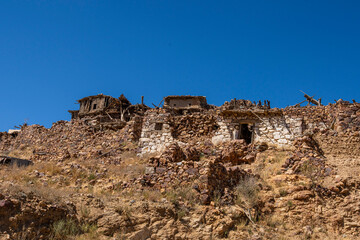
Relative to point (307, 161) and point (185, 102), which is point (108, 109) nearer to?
point (185, 102)

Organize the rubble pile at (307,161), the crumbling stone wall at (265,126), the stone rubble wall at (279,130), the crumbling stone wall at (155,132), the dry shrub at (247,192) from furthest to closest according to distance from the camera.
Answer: the crumbling stone wall at (155,132), the crumbling stone wall at (265,126), the stone rubble wall at (279,130), the rubble pile at (307,161), the dry shrub at (247,192)

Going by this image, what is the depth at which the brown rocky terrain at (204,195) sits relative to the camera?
6.82 meters

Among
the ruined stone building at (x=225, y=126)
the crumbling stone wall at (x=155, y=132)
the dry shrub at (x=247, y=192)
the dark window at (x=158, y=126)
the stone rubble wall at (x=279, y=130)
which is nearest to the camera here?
the dry shrub at (x=247, y=192)

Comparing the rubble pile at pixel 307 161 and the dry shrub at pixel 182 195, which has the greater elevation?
the rubble pile at pixel 307 161

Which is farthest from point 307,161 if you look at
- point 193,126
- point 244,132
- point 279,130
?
point 193,126

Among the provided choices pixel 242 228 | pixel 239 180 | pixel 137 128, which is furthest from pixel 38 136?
pixel 242 228

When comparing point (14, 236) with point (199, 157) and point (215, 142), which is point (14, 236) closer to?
point (199, 157)

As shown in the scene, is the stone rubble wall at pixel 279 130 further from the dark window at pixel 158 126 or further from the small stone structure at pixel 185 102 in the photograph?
the small stone structure at pixel 185 102

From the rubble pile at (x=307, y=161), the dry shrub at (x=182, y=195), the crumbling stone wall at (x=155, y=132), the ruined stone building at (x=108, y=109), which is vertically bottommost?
the dry shrub at (x=182, y=195)

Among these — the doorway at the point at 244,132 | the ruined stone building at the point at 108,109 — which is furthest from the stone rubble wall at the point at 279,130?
the ruined stone building at the point at 108,109

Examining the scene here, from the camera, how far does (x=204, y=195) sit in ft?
28.1

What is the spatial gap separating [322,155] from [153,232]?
8033 mm

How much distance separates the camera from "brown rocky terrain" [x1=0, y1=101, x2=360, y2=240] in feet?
22.4

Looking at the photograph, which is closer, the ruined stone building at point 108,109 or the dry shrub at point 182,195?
the dry shrub at point 182,195
